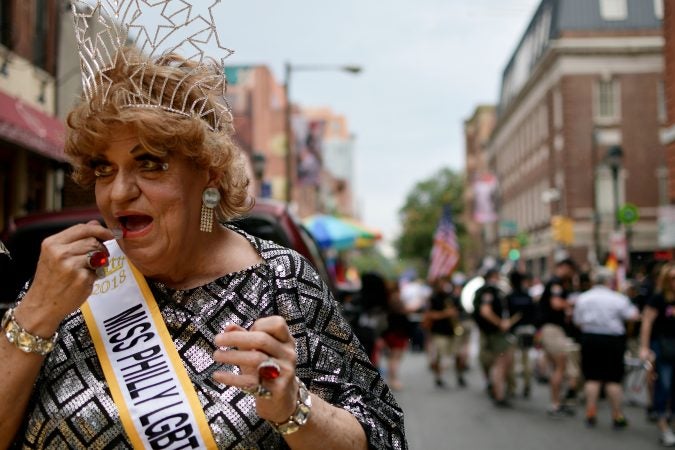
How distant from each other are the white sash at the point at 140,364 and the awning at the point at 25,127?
913 cm

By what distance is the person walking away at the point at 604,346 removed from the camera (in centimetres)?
1100

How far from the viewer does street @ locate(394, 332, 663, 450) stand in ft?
31.8

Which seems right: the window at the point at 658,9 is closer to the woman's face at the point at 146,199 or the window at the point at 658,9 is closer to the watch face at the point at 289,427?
the woman's face at the point at 146,199

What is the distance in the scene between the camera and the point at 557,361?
12734 mm

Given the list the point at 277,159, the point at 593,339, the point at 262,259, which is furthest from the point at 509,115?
the point at 262,259

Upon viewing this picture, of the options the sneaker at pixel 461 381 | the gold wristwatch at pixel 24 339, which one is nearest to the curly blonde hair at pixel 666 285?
the sneaker at pixel 461 381

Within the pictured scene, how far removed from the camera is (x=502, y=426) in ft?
36.4

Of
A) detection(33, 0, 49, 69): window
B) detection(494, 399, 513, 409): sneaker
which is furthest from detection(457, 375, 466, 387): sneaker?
detection(33, 0, 49, 69): window

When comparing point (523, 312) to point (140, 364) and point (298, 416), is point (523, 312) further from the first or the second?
point (298, 416)

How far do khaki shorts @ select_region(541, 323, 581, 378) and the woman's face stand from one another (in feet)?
37.0

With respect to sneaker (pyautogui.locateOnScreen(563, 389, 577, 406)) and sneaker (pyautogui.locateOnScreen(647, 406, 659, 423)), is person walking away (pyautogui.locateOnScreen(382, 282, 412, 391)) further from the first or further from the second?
sneaker (pyautogui.locateOnScreen(647, 406, 659, 423))

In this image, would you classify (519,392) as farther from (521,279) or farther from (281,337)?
(281,337)

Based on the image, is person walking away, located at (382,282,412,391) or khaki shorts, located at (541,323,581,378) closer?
khaki shorts, located at (541,323,581,378)

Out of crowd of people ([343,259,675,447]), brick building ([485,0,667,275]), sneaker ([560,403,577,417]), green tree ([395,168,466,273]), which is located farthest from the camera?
green tree ([395,168,466,273])
